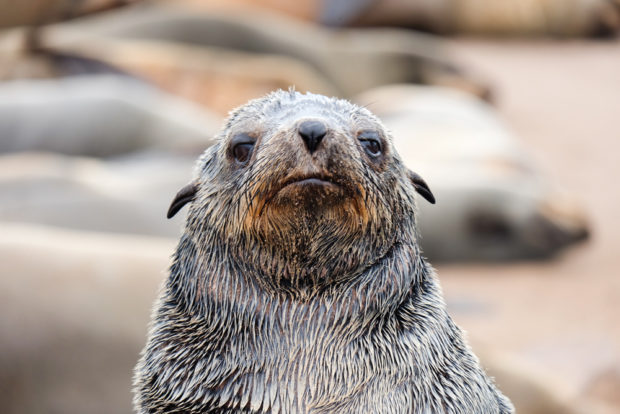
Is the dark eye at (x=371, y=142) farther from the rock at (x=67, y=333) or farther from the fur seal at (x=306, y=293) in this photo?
the rock at (x=67, y=333)

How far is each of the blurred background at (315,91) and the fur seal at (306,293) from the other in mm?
2098

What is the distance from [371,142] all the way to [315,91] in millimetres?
10235

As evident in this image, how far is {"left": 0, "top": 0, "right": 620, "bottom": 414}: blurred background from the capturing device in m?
5.21

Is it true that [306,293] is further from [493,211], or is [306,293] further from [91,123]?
[91,123]

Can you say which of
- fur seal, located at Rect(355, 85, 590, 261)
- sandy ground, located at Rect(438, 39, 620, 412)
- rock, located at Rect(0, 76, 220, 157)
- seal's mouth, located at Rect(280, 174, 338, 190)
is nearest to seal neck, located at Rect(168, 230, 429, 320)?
seal's mouth, located at Rect(280, 174, 338, 190)

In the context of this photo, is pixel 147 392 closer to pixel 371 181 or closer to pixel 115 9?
pixel 371 181

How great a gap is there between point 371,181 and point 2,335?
2868mm

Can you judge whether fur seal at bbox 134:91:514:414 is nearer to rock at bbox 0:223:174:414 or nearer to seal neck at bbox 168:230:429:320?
seal neck at bbox 168:230:429:320

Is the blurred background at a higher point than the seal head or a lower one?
higher

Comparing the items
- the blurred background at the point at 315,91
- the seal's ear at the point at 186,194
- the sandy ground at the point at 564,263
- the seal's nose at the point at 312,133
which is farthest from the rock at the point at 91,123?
the seal's nose at the point at 312,133

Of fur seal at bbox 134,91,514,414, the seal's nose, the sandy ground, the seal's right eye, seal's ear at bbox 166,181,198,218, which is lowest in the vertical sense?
fur seal at bbox 134,91,514,414

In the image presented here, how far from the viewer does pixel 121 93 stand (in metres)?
11.0

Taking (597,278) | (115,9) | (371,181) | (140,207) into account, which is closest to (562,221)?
(597,278)

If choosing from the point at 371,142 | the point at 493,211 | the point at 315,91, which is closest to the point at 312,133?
the point at 371,142
